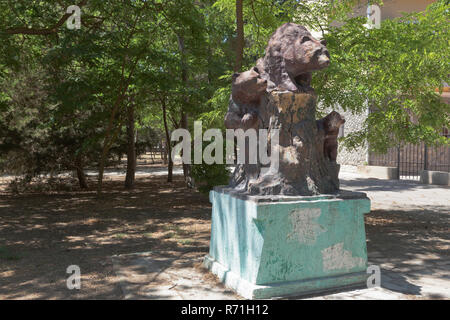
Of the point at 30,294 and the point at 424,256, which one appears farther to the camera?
the point at 424,256

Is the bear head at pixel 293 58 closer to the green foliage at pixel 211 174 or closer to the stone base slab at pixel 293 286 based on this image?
the stone base slab at pixel 293 286

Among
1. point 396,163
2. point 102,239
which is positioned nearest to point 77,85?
point 102,239

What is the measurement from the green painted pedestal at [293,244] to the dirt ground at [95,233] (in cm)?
147

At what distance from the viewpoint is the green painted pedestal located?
402cm

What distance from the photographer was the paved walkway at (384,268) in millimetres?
4293

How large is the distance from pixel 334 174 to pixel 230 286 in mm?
1819

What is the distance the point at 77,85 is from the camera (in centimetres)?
1041

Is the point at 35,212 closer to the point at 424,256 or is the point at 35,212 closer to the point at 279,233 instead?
the point at 279,233

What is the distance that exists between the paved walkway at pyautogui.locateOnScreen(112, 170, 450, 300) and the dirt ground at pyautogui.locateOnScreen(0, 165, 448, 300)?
77mm

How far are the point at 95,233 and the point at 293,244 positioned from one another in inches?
190

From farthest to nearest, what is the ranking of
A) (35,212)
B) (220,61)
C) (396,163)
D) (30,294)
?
(396,163)
(220,61)
(35,212)
(30,294)

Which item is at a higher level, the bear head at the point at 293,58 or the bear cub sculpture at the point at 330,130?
the bear head at the point at 293,58

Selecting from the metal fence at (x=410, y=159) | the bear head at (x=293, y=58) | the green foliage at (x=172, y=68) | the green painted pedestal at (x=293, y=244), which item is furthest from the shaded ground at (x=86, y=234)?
the metal fence at (x=410, y=159)

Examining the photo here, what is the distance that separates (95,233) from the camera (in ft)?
25.2
